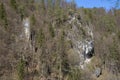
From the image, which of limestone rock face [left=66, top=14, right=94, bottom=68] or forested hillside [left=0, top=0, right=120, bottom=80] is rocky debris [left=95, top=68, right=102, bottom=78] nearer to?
forested hillside [left=0, top=0, right=120, bottom=80]

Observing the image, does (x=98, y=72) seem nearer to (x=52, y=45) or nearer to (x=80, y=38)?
(x=80, y=38)

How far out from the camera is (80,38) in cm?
6612

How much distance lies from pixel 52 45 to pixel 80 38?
37.6 ft

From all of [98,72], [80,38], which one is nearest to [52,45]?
[80,38]

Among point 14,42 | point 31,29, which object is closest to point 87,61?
point 31,29

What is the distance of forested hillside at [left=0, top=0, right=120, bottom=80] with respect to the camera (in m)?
51.1

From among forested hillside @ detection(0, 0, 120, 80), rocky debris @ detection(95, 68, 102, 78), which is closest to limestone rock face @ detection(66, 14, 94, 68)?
forested hillside @ detection(0, 0, 120, 80)

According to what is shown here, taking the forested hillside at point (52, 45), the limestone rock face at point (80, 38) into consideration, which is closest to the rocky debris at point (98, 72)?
the forested hillside at point (52, 45)

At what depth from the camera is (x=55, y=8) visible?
71812mm

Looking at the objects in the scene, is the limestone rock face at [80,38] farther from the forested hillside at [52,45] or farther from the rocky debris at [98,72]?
the rocky debris at [98,72]

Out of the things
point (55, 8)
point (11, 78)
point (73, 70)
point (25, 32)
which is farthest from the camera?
point (55, 8)

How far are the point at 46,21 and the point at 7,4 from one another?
9.70m

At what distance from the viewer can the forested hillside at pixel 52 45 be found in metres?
51.1

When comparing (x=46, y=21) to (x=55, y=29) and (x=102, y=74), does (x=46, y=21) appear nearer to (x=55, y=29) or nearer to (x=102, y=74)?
(x=55, y=29)
